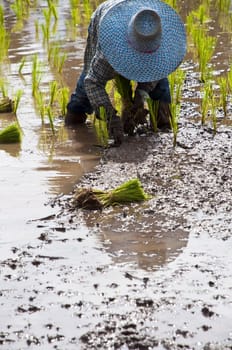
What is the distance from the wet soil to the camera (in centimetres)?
292

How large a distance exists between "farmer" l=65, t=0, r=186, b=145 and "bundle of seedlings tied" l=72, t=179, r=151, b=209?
95 centimetres

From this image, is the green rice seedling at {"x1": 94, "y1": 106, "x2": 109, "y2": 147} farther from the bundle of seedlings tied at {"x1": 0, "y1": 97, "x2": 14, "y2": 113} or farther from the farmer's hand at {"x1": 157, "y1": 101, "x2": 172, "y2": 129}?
the bundle of seedlings tied at {"x1": 0, "y1": 97, "x2": 14, "y2": 113}

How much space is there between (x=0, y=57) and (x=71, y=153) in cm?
243

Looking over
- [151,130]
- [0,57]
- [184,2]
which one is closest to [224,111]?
[151,130]

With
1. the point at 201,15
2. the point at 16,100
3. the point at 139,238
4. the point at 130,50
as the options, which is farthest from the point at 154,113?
the point at 201,15

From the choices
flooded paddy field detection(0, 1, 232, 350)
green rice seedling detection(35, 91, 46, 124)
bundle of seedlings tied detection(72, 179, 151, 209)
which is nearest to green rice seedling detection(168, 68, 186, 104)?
flooded paddy field detection(0, 1, 232, 350)

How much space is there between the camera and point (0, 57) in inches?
285

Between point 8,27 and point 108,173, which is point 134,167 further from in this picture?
point 8,27

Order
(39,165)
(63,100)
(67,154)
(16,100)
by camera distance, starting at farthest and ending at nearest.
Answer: (16,100)
(63,100)
(67,154)
(39,165)

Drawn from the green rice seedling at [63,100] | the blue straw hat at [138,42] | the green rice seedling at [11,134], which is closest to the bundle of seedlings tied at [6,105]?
the green rice seedling at [63,100]

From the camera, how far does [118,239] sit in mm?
3709

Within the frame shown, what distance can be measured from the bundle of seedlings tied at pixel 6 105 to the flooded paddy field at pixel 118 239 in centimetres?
4

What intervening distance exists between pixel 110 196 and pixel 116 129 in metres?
0.99

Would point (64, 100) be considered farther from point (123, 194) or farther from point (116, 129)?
point (123, 194)
